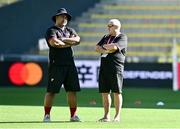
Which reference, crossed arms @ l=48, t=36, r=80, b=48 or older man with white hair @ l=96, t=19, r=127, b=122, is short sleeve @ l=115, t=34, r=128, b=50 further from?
crossed arms @ l=48, t=36, r=80, b=48

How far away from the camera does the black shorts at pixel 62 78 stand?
13.6m

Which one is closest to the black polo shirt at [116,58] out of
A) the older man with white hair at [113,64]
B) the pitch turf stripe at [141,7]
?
the older man with white hair at [113,64]

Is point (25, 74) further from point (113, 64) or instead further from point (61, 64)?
point (113, 64)

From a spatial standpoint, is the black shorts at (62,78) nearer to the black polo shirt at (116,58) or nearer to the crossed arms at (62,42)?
the crossed arms at (62,42)

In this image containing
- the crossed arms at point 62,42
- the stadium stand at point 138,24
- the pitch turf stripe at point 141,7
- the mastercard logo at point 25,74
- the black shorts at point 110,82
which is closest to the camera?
the crossed arms at point 62,42

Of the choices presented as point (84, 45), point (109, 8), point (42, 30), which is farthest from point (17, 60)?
point (109, 8)

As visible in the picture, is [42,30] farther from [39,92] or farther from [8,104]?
[8,104]

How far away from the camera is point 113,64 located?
13.5 metres

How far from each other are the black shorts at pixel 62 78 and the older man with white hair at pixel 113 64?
514mm

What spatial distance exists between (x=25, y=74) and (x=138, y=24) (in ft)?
25.1

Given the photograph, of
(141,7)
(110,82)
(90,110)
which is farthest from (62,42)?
(141,7)

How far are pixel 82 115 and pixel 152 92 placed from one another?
8312 millimetres

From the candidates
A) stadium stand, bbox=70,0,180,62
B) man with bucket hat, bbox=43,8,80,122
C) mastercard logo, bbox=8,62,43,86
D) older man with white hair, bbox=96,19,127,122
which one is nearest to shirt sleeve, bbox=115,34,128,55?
older man with white hair, bbox=96,19,127,122

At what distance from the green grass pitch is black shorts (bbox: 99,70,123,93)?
602mm
